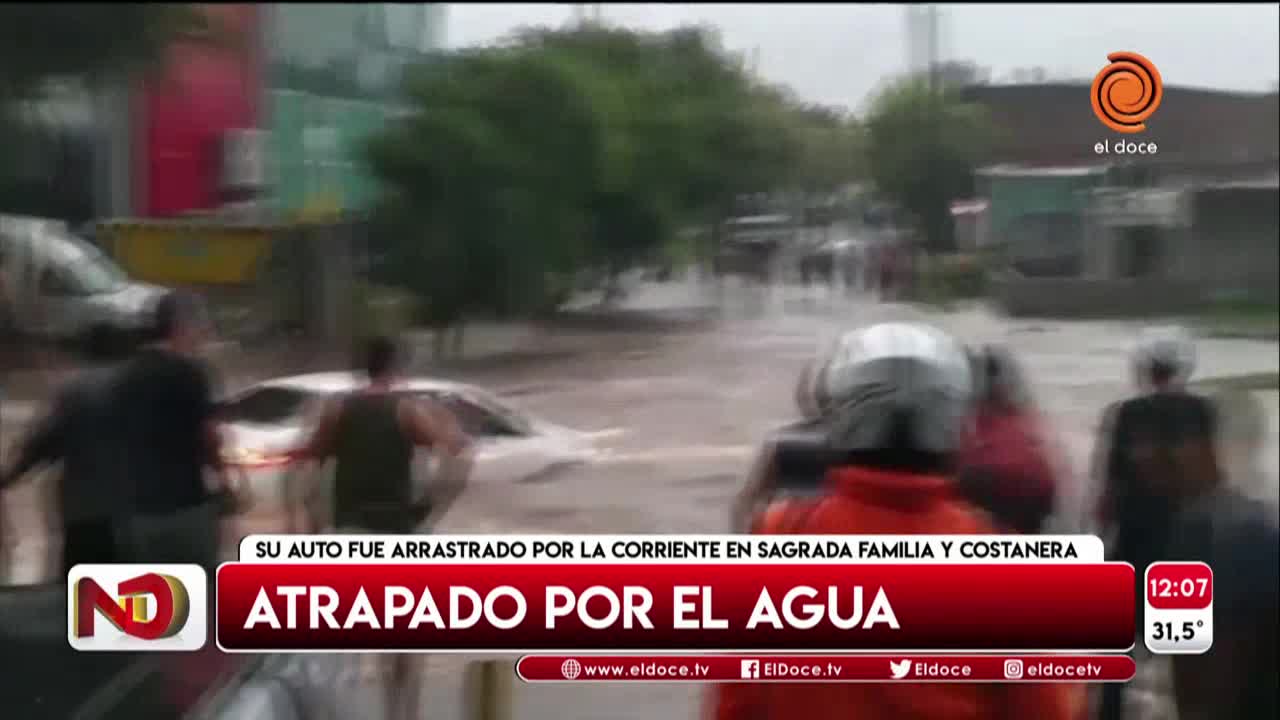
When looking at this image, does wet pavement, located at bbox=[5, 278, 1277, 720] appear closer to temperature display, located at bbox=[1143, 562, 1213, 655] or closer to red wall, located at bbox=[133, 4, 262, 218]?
temperature display, located at bbox=[1143, 562, 1213, 655]

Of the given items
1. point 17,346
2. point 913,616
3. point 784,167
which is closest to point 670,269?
point 784,167

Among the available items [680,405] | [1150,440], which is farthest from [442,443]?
[1150,440]

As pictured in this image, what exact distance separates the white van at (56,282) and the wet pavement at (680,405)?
165 millimetres

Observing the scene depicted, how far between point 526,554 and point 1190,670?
1010mm

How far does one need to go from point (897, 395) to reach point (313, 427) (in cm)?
95

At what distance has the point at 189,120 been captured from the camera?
94.3 inches

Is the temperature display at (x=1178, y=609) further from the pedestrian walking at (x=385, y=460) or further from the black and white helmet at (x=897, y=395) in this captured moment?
the pedestrian walking at (x=385, y=460)

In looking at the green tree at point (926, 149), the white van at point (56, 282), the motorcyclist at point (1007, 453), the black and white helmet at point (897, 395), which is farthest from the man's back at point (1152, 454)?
the white van at point (56, 282)

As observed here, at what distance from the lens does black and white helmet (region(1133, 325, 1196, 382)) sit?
97.7 inches

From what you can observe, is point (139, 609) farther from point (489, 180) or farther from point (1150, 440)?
Answer: point (1150, 440)

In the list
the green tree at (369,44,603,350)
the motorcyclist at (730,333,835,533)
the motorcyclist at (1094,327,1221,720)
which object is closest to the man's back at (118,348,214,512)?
the green tree at (369,44,603,350)

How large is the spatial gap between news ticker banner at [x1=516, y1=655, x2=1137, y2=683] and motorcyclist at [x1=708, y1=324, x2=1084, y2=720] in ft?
0.19

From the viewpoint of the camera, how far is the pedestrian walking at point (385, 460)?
7.96 ft

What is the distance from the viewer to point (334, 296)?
2418mm
